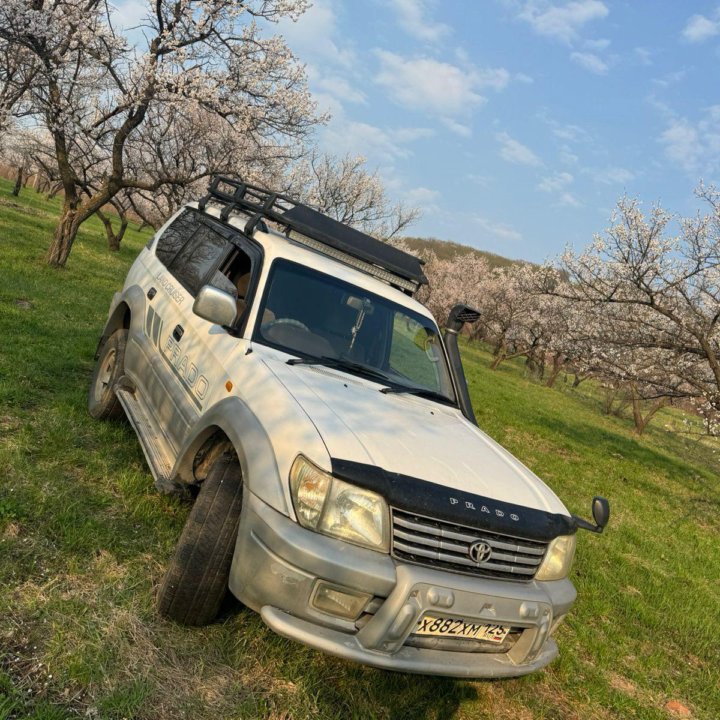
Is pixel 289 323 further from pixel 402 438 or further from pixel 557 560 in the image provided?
pixel 557 560

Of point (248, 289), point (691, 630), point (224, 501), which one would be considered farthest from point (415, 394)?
point (691, 630)

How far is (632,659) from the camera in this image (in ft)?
14.7

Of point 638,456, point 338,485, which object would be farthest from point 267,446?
point 638,456

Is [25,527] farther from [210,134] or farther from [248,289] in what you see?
[210,134]

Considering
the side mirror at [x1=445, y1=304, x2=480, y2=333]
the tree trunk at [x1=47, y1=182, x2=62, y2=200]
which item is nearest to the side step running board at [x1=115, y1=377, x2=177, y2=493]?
the side mirror at [x1=445, y1=304, x2=480, y2=333]

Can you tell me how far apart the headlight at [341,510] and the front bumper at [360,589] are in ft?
0.16


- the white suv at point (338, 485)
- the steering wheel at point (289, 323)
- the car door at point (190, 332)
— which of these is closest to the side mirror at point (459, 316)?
the white suv at point (338, 485)

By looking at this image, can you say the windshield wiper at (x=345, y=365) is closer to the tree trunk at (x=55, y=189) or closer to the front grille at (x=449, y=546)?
the front grille at (x=449, y=546)

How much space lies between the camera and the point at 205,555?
2855 mm

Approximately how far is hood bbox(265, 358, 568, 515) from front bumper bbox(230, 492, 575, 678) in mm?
403

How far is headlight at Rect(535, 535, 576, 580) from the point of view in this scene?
3016mm

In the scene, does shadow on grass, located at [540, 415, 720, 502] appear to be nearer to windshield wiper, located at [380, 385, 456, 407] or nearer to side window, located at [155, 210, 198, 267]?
windshield wiper, located at [380, 385, 456, 407]

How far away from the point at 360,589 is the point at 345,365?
1.62 meters

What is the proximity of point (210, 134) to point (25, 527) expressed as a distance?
59.8ft
